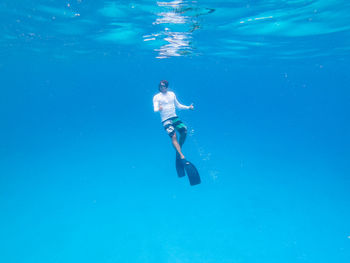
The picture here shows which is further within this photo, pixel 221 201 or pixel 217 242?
pixel 221 201

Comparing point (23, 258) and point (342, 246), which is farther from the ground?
point (23, 258)

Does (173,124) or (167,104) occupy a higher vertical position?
(167,104)

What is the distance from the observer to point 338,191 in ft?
85.3

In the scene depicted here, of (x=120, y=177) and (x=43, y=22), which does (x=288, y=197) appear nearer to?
(x=120, y=177)

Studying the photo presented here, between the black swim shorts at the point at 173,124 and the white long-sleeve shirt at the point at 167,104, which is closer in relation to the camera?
the white long-sleeve shirt at the point at 167,104

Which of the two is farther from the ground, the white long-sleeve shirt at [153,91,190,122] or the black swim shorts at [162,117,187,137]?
the white long-sleeve shirt at [153,91,190,122]

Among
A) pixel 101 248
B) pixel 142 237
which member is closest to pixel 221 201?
pixel 142 237

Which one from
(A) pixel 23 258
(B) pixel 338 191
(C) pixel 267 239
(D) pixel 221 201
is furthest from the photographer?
(B) pixel 338 191

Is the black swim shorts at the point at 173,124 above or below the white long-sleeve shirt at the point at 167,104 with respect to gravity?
below

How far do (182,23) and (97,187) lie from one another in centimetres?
1856

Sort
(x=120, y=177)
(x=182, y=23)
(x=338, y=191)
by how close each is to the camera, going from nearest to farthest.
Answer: (x=182, y=23)
(x=338, y=191)
(x=120, y=177)

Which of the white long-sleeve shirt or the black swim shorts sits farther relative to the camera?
the black swim shorts

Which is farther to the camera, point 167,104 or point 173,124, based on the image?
point 173,124

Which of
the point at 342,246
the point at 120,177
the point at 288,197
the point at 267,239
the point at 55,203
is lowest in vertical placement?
the point at 342,246
